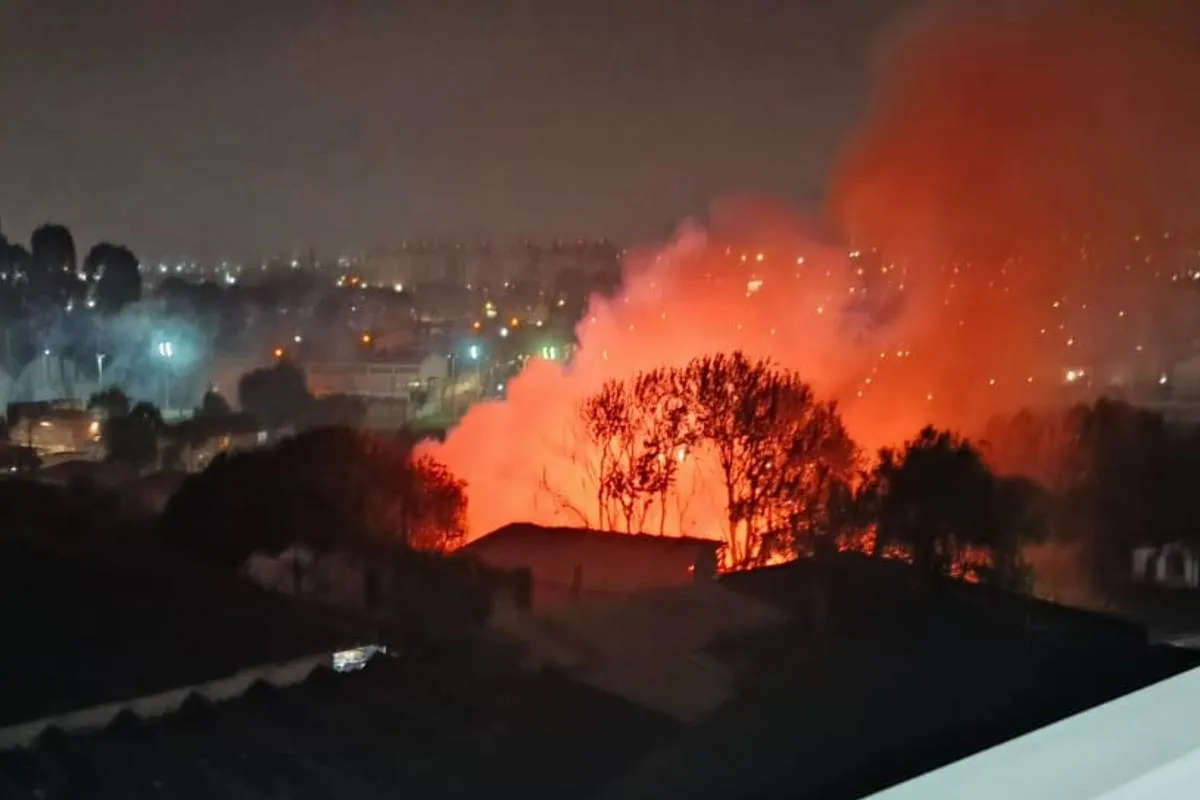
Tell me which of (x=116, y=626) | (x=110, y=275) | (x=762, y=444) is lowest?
(x=116, y=626)

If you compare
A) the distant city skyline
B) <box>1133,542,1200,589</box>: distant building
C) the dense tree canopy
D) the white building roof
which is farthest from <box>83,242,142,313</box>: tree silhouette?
<box>1133,542,1200,589</box>: distant building

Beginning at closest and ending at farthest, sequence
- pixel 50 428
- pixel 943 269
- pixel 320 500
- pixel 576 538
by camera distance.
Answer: pixel 50 428 → pixel 320 500 → pixel 576 538 → pixel 943 269

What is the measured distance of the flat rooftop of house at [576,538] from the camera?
0.96 m

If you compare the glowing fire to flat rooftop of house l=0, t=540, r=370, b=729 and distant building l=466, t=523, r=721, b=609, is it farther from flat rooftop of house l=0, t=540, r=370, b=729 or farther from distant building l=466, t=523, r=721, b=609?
flat rooftop of house l=0, t=540, r=370, b=729

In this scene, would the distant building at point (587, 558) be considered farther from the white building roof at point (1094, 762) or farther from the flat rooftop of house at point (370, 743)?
the white building roof at point (1094, 762)

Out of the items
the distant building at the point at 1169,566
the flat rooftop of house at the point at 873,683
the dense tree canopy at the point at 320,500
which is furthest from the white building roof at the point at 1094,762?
the dense tree canopy at the point at 320,500

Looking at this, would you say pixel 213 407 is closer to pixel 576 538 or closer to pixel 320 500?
pixel 320 500

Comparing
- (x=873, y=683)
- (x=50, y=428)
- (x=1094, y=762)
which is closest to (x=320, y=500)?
(x=50, y=428)

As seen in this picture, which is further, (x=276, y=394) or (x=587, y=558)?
(x=587, y=558)

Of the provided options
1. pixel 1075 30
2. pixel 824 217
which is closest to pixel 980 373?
pixel 824 217

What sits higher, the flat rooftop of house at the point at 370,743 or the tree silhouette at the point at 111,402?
the tree silhouette at the point at 111,402

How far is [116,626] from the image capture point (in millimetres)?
781

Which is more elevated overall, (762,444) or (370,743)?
(762,444)

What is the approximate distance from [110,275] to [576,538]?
434 millimetres
